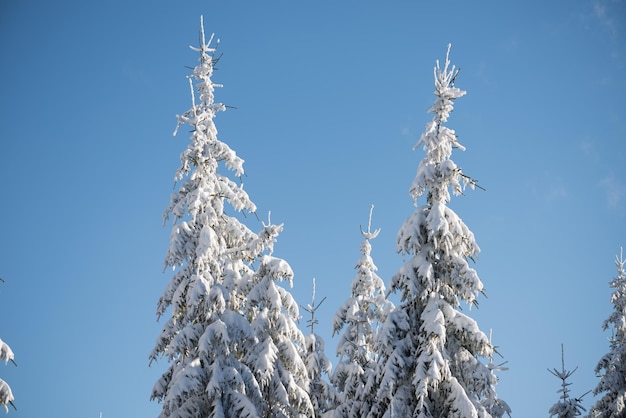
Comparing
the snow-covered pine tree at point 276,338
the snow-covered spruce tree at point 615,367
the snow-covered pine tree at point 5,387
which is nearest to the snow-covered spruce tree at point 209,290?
the snow-covered pine tree at point 276,338

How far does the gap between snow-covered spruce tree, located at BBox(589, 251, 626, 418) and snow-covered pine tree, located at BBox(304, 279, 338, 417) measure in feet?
43.9

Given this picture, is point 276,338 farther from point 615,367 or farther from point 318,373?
point 615,367

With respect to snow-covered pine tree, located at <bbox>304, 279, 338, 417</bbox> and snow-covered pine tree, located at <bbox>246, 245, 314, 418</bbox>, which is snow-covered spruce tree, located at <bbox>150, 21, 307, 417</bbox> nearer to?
snow-covered pine tree, located at <bbox>246, 245, 314, 418</bbox>

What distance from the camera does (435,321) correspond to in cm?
1786

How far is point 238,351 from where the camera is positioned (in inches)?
925

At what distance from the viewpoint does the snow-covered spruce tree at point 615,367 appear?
2977 cm

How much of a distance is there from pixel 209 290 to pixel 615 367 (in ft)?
70.1

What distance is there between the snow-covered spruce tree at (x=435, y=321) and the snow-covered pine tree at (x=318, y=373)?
11546mm

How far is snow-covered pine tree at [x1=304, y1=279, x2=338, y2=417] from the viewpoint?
100 feet

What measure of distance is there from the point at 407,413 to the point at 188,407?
7908mm

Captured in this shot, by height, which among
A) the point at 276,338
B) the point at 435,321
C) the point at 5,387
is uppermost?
the point at 276,338

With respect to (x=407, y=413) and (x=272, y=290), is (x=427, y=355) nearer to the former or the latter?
(x=407, y=413)

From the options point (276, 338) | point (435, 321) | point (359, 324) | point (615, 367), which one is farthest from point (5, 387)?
point (615, 367)

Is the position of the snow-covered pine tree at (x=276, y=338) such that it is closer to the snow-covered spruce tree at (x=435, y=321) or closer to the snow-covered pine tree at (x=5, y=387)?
the snow-covered spruce tree at (x=435, y=321)
